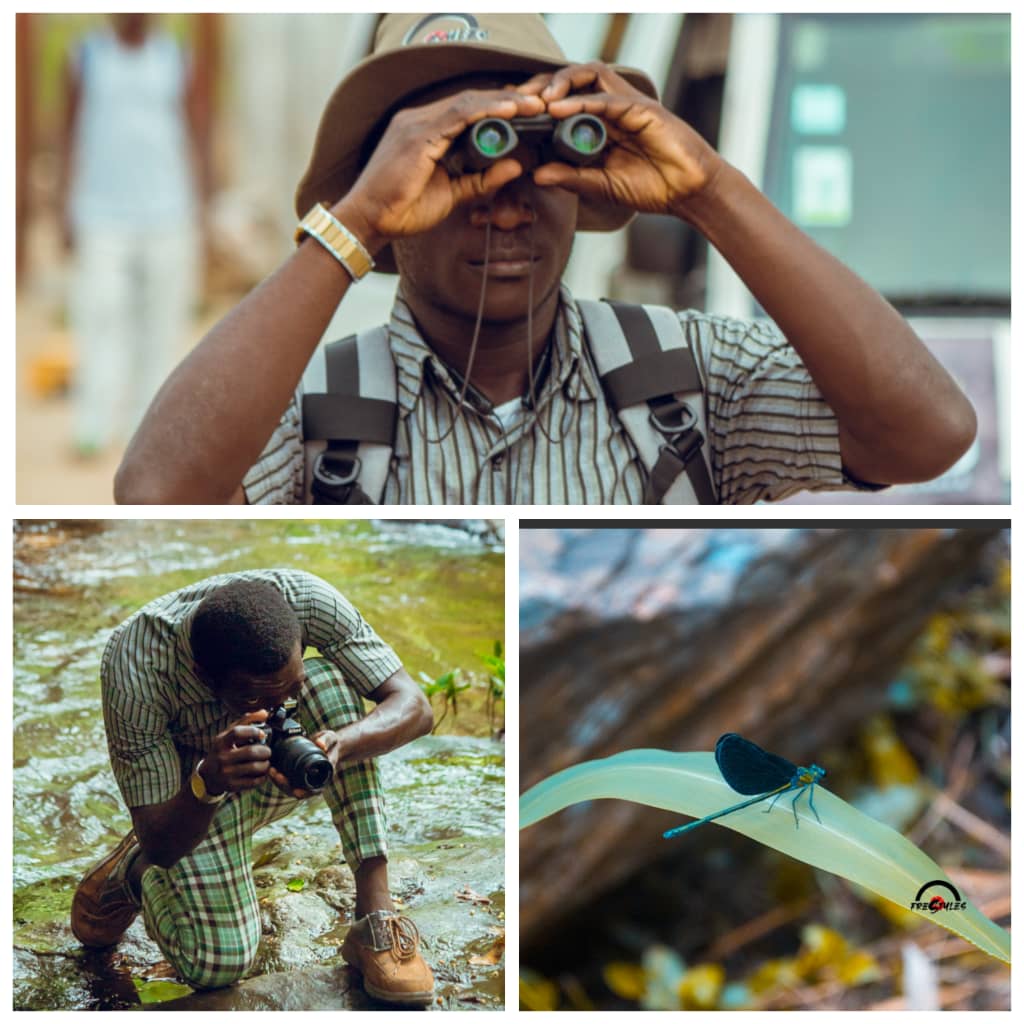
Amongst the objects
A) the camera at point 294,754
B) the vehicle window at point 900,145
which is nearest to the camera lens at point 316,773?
the camera at point 294,754

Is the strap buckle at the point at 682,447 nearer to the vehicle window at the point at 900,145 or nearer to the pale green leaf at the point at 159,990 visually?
the pale green leaf at the point at 159,990

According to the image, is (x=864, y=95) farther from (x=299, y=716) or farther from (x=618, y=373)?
A: (x=299, y=716)

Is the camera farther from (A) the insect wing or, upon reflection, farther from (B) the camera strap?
(A) the insect wing

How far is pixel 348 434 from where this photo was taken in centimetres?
162

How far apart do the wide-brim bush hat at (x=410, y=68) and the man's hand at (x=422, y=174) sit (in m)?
0.07

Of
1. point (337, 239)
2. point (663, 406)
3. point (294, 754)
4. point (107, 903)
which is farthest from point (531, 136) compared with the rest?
point (107, 903)

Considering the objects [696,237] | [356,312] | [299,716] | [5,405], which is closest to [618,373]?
[299,716]

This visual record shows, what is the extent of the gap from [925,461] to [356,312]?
241 centimetres

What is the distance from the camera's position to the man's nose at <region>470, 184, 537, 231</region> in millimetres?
1614

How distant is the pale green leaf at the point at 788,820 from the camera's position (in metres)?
1.64

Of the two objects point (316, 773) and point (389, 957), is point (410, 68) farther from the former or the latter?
point (389, 957)

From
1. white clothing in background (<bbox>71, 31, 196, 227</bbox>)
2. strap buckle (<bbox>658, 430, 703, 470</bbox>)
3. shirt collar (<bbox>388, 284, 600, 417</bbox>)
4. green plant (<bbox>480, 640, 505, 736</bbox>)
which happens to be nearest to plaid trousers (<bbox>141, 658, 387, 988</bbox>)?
green plant (<bbox>480, 640, 505, 736</bbox>)

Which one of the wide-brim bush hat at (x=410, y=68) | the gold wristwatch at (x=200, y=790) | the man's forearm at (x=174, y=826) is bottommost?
the man's forearm at (x=174, y=826)

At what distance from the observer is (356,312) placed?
3.78 metres
